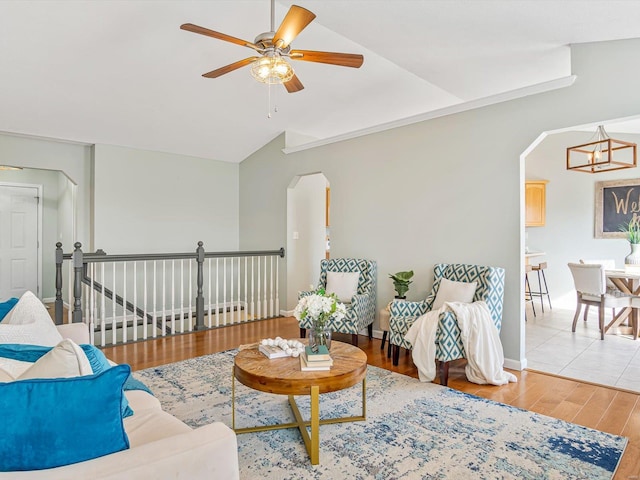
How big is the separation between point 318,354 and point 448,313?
1449 mm

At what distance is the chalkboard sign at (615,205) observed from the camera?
6.04 m

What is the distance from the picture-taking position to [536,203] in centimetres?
700

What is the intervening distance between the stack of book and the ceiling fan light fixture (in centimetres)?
197

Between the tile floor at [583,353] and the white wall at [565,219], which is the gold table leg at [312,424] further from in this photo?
the white wall at [565,219]

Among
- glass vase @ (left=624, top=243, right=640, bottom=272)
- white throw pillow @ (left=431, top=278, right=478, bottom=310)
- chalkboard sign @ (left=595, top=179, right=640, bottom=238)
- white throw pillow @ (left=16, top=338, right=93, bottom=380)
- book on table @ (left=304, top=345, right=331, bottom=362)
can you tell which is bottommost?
book on table @ (left=304, top=345, right=331, bottom=362)

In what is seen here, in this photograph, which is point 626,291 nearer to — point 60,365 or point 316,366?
point 316,366

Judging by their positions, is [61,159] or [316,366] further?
[61,159]

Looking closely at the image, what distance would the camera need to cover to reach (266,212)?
21.9 ft

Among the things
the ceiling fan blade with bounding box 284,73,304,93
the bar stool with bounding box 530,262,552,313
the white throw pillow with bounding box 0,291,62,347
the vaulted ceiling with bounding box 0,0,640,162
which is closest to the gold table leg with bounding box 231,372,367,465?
the white throw pillow with bounding box 0,291,62,347

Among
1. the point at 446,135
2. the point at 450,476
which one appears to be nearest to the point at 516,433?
the point at 450,476

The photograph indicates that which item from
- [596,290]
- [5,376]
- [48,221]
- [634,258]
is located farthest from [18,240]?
[634,258]

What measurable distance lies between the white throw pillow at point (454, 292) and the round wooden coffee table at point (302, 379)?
57.7 inches

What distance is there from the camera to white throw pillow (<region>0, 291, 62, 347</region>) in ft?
Answer: 5.95

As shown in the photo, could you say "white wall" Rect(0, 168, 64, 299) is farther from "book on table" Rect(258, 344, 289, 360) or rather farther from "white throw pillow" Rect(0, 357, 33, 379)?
"white throw pillow" Rect(0, 357, 33, 379)
